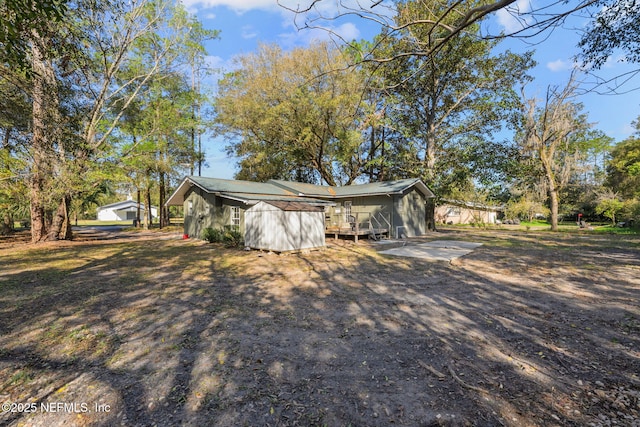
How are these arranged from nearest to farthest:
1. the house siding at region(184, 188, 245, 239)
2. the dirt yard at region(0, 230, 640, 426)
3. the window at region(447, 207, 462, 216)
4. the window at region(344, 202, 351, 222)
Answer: the dirt yard at region(0, 230, 640, 426)
the house siding at region(184, 188, 245, 239)
the window at region(344, 202, 351, 222)
the window at region(447, 207, 462, 216)

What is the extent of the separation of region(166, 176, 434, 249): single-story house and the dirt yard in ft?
27.0

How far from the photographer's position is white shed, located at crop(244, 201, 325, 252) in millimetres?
11273

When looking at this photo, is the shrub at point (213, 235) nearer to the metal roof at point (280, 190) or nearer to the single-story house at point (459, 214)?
the metal roof at point (280, 190)

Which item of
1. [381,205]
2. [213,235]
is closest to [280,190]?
[213,235]

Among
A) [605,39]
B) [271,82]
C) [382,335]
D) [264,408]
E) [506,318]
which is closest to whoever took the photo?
[264,408]

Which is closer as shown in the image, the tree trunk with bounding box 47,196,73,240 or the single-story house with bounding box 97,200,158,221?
the tree trunk with bounding box 47,196,73,240

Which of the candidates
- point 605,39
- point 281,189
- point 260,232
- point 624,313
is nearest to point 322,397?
point 624,313

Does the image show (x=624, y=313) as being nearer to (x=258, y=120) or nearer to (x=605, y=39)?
(x=605, y=39)

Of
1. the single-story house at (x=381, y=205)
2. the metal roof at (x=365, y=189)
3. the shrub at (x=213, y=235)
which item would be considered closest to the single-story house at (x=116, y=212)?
the metal roof at (x=365, y=189)

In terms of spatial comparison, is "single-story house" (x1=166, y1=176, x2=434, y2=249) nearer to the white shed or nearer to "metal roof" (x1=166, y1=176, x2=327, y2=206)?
"metal roof" (x1=166, y1=176, x2=327, y2=206)

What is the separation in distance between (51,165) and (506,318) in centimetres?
1651

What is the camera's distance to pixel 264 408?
2.49 meters

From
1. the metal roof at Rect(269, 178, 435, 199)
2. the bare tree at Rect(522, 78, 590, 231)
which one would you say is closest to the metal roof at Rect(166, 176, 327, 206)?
the metal roof at Rect(269, 178, 435, 199)

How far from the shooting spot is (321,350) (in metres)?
3.56
